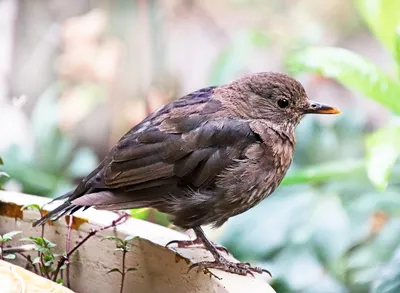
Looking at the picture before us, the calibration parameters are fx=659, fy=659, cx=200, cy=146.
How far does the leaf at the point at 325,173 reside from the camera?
173 centimetres

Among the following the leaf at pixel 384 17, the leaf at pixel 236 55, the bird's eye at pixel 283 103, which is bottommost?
the bird's eye at pixel 283 103

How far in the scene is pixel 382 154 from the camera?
1537mm

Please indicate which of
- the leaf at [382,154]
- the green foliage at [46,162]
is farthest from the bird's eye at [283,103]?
the green foliage at [46,162]

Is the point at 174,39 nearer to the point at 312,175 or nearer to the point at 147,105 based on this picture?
the point at 147,105

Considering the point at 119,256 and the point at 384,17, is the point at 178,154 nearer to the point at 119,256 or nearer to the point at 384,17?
the point at 119,256

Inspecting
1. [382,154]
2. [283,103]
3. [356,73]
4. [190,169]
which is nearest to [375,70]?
[356,73]

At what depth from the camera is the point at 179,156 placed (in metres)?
1.27

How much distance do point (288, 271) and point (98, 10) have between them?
156 cm

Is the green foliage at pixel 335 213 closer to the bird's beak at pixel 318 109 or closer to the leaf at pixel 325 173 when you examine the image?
the leaf at pixel 325 173

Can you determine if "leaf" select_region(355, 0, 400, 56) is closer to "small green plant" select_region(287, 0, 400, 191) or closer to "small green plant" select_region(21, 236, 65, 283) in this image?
"small green plant" select_region(287, 0, 400, 191)

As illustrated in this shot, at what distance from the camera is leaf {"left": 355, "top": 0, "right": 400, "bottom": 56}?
5.66 feet

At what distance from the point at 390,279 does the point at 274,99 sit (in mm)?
484

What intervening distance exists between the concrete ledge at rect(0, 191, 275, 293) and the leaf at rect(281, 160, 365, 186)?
0.49 metres

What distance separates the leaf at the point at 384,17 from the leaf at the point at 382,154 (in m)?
0.24
